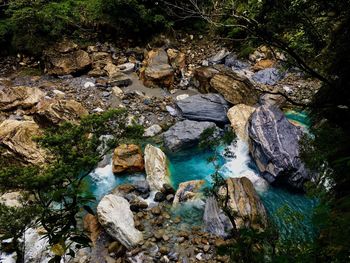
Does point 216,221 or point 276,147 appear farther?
point 276,147

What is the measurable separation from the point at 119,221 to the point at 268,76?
9.85 m

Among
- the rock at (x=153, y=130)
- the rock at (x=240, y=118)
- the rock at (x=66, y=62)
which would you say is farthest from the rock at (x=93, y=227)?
the rock at (x=66, y=62)

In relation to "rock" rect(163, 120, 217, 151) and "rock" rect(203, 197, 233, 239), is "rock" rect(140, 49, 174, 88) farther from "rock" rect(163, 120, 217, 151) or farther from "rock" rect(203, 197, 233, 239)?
"rock" rect(203, 197, 233, 239)

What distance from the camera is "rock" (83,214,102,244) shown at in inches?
294

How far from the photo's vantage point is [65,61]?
14.3 m

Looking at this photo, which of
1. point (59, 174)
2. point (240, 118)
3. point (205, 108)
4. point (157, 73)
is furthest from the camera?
point (157, 73)

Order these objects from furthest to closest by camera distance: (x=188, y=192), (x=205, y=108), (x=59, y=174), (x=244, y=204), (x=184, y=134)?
(x=205, y=108) < (x=184, y=134) < (x=188, y=192) < (x=244, y=204) < (x=59, y=174)

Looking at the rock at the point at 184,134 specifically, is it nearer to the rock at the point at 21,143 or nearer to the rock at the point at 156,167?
the rock at the point at 156,167

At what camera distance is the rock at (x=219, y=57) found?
15.4 metres

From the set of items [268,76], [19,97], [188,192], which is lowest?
[19,97]

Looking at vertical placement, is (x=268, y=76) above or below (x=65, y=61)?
above

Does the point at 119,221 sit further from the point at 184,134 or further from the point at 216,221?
the point at 184,134

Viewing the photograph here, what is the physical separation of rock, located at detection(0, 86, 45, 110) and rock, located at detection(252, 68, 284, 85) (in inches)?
353

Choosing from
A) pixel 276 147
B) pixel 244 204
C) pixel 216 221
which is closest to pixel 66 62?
pixel 276 147
